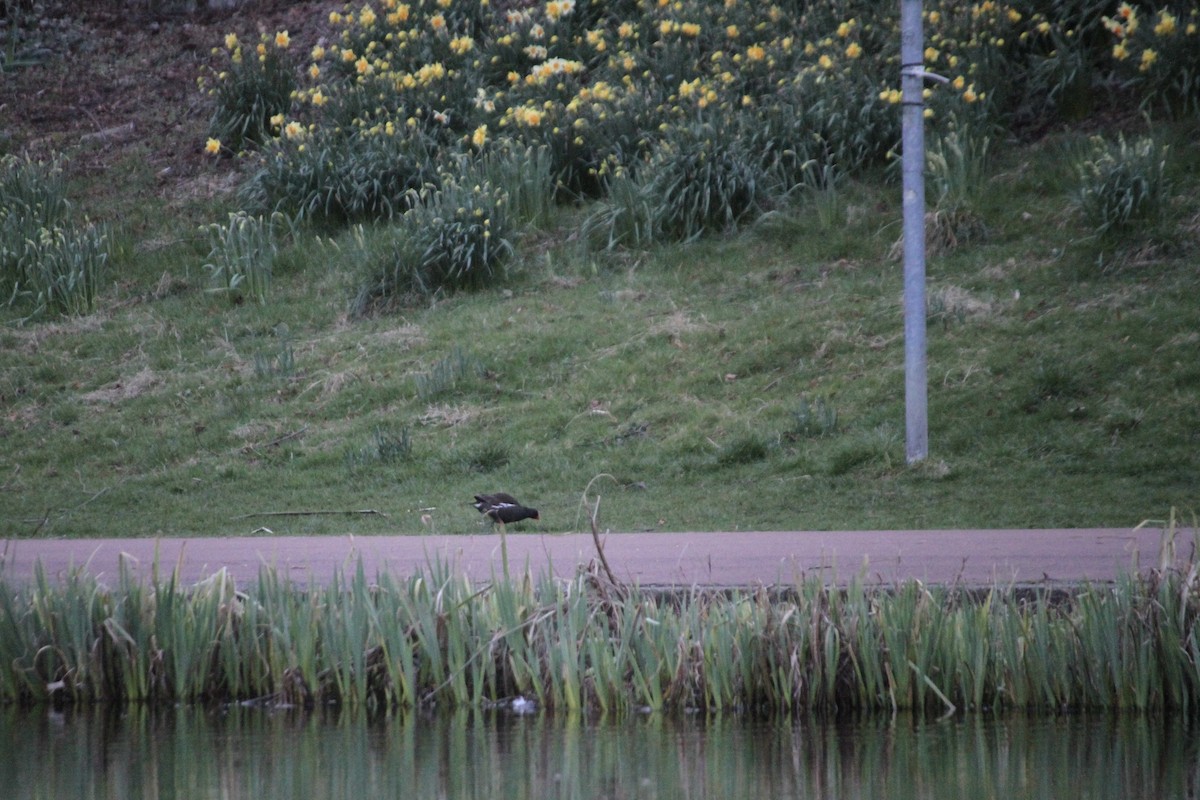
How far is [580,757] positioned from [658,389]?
711 cm

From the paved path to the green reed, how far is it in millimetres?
577

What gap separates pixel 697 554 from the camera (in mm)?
6688

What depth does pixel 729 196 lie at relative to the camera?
13352 mm

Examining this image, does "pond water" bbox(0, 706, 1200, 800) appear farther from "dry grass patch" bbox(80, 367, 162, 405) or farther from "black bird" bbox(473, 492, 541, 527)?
"dry grass patch" bbox(80, 367, 162, 405)

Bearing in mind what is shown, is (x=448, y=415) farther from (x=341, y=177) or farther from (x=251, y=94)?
(x=251, y=94)

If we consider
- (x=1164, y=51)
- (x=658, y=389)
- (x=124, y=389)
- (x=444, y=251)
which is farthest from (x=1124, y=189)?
(x=124, y=389)

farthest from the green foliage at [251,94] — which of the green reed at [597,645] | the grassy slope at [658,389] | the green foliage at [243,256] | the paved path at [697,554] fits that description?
the green reed at [597,645]

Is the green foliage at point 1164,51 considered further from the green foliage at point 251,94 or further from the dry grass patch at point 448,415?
the green foliage at point 251,94

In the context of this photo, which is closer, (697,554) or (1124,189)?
(697,554)

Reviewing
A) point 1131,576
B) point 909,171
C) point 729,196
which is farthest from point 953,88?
point 1131,576

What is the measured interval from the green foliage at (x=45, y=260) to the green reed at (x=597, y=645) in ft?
32.5

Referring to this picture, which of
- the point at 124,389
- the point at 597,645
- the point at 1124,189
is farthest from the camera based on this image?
the point at 124,389

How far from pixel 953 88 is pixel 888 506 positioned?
6620 millimetres

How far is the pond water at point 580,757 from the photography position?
368 cm
